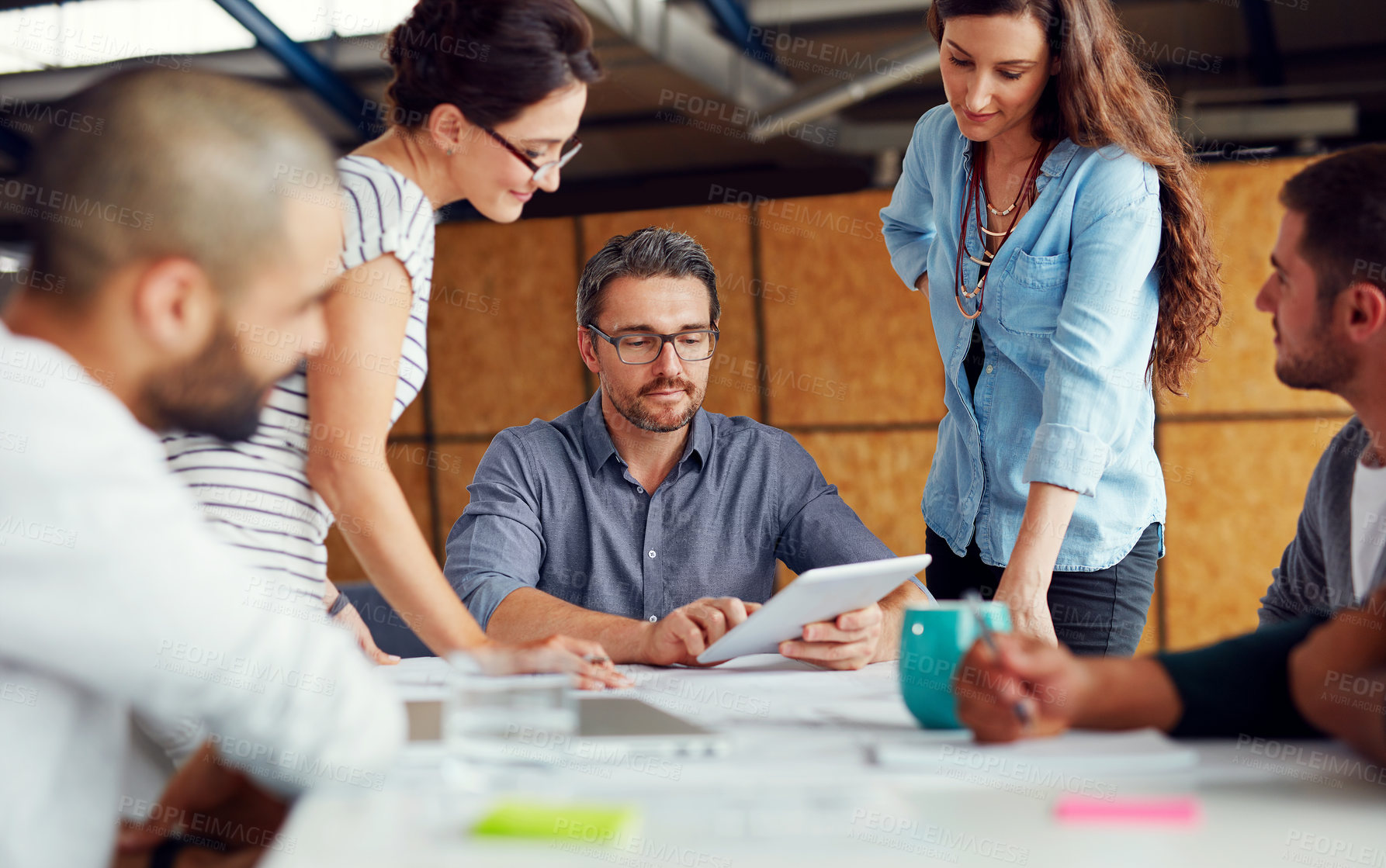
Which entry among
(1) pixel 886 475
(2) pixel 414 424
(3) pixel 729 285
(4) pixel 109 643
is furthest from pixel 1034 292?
(2) pixel 414 424

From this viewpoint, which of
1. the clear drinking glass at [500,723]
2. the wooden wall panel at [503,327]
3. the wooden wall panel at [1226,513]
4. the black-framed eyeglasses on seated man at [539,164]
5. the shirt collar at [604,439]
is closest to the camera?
the clear drinking glass at [500,723]

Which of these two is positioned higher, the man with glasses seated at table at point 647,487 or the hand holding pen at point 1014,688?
the man with glasses seated at table at point 647,487

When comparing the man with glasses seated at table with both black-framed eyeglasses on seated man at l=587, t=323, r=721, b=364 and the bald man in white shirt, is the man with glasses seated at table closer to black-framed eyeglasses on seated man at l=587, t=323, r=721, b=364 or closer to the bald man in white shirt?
black-framed eyeglasses on seated man at l=587, t=323, r=721, b=364

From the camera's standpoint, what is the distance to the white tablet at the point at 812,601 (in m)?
1.23

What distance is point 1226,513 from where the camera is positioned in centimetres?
460

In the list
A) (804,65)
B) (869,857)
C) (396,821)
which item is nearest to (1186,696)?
(869,857)

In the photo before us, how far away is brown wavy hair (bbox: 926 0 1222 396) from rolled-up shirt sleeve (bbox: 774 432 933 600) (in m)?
0.57

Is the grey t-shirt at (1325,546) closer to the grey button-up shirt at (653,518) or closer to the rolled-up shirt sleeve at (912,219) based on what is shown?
the grey button-up shirt at (653,518)

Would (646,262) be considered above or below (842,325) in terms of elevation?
below

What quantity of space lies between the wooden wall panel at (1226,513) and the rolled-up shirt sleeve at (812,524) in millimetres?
3036

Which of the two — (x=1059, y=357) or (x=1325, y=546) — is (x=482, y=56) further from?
(x=1325, y=546)

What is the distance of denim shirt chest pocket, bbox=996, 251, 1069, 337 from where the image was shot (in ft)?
5.75

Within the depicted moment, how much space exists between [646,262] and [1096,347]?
886 millimetres

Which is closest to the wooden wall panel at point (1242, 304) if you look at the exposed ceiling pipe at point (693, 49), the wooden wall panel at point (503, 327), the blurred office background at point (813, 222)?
the blurred office background at point (813, 222)
